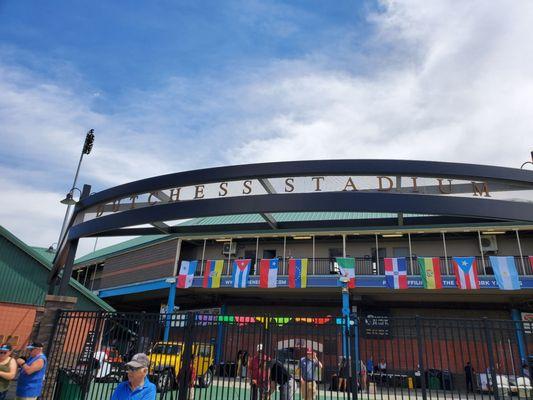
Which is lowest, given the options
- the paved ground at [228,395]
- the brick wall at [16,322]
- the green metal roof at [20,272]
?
the paved ground at [228,395]

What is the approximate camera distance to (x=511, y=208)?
6.45m

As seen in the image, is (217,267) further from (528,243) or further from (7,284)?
(528,243)

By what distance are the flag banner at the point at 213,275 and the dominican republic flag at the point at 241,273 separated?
1076 millimetres

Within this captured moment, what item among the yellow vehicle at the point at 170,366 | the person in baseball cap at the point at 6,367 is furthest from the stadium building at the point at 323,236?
the person in baseball cap at the point at 6,367

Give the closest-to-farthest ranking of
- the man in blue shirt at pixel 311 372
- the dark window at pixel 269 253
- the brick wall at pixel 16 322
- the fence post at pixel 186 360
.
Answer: the fence post at pixel 186 360
the man in blue shirt at pixel 311 372
the brick wall at pixel 16 322
the dark window at pixel 269 253

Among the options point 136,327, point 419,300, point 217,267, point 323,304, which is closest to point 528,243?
point 419,300

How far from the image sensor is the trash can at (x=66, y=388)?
8469mm

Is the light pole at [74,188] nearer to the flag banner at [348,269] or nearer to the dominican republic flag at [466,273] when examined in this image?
the flag banner at [348,269]

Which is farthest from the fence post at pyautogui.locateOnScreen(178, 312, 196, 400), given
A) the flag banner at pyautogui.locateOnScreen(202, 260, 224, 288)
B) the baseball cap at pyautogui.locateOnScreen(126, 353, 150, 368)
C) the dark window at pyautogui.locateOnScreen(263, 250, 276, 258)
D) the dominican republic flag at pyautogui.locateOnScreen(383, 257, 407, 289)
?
the dark window at pyautogui.locateOnScreen(263, 250, 276, 258)

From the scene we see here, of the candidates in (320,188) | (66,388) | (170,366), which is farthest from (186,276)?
(320,188)

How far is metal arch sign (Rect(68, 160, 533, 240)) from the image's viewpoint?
656 centimetres

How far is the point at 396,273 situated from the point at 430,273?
5.17 ft

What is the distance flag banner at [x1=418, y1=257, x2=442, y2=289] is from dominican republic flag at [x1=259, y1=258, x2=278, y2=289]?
7388 mm

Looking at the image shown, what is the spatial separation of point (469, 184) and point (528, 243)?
18.3 meters
